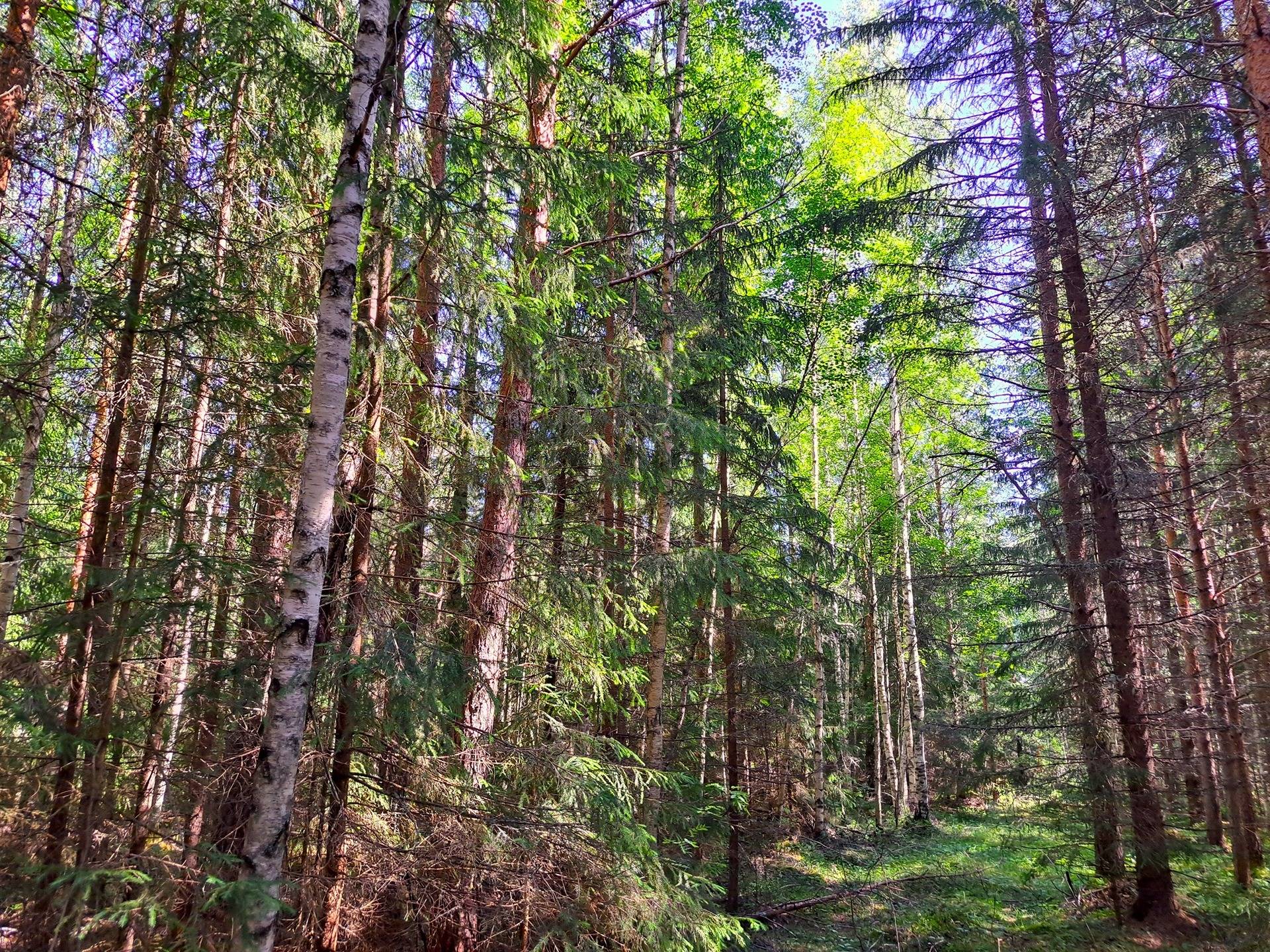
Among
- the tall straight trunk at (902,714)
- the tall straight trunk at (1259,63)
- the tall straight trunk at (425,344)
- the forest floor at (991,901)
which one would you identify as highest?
the tall straight trunk at (1259,63)

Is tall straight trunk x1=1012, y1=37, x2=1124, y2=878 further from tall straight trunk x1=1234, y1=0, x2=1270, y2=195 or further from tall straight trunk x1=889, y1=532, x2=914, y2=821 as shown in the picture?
tall straight trunk x1=889, y1=532, x2=914, y2=821

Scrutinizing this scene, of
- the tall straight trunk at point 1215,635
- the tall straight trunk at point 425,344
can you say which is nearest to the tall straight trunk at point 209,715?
the tall straight trunk at point 425,344

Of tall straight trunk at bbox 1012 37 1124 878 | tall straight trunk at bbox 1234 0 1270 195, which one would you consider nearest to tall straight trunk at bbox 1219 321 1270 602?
tall straight trunk at bbox 1012 37 1124 878

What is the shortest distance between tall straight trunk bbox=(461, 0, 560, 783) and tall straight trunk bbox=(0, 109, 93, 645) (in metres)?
2.46

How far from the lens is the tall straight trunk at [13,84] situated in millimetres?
3443

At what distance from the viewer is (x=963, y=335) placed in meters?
14.6

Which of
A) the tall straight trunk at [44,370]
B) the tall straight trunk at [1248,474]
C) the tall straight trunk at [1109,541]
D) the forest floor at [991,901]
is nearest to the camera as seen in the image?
the tall straight trunk at [44,370]

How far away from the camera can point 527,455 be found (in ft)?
24.6

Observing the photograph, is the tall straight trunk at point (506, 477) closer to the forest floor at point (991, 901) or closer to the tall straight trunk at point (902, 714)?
the forest floor at point (991, 901)

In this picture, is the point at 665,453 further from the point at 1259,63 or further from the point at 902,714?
the point at 902,714

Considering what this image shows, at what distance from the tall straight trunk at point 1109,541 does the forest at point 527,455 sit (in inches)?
2.2

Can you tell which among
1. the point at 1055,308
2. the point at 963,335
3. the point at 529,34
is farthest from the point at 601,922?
the point at 963,335

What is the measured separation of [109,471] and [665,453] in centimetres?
545

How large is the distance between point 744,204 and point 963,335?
23.5 feet
